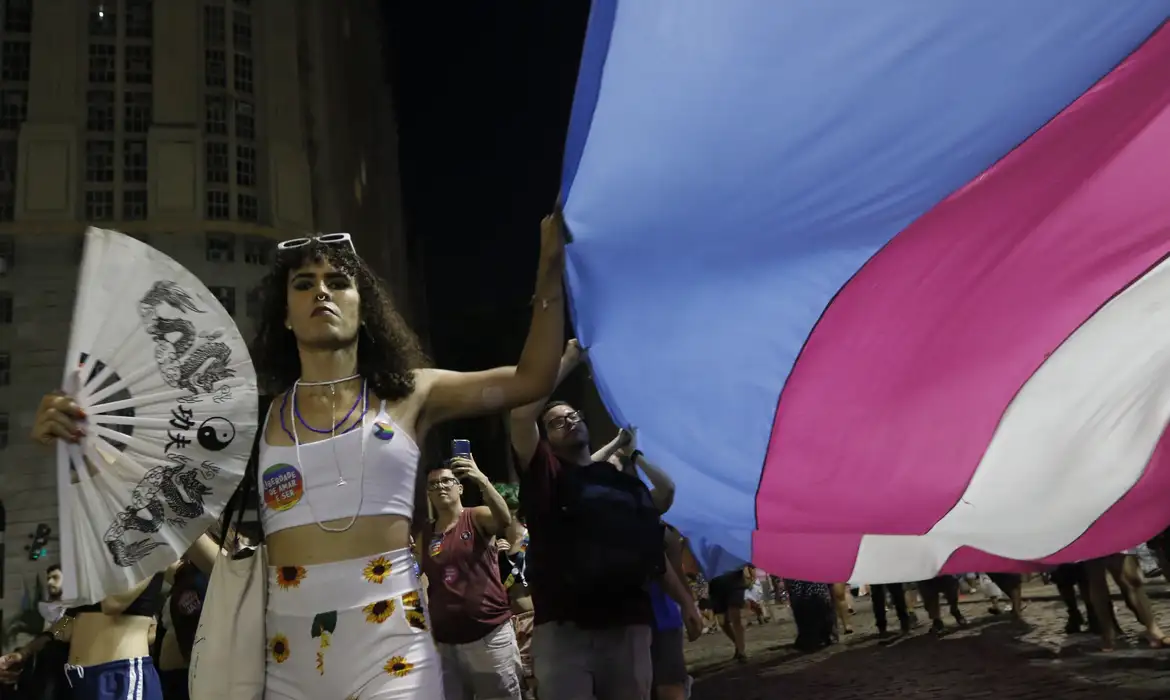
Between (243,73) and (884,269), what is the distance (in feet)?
55.1

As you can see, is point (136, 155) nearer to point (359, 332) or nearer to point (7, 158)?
point (7, 158)

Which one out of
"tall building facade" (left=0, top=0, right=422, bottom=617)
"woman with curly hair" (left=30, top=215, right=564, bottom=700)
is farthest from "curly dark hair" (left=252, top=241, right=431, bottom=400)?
"tall building facade" (left=0, top=0, right=422, bottom=617)

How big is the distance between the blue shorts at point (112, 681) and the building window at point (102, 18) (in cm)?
1638

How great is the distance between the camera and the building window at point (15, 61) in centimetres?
1526

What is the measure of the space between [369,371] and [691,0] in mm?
1197

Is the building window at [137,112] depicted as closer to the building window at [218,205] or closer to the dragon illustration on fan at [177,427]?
the building window at [218,205]

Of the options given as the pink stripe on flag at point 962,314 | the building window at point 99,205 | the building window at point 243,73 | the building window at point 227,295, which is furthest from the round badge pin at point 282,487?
the building window at point 243,73

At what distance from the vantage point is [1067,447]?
8.70ft

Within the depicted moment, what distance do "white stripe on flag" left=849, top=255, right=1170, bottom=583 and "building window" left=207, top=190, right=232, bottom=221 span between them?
49.8 ft

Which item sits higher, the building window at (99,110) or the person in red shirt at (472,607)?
the building window at (99,110)

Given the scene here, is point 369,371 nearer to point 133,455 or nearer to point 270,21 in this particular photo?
point 133,455

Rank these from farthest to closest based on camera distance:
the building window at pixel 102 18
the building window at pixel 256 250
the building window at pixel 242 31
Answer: the building window at pixel 242 31, the building window at pixel 102 18, the building window at pixel 256 250

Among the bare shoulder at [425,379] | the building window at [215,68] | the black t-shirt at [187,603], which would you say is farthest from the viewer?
the building window at [215,68]

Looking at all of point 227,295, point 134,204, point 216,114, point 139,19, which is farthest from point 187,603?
point 139,19
